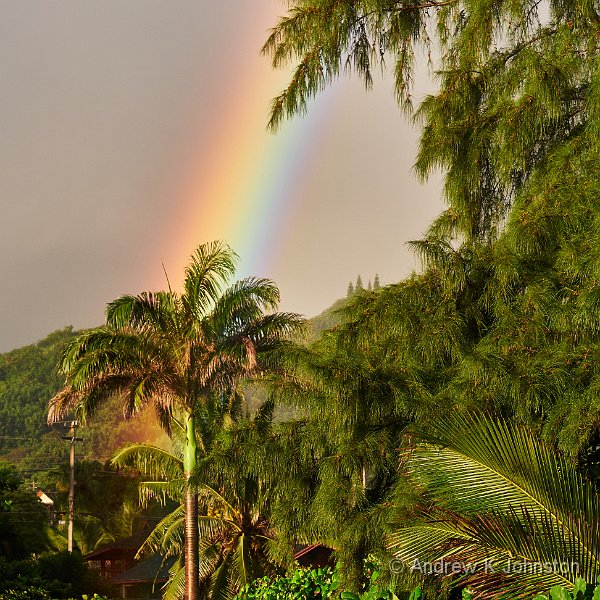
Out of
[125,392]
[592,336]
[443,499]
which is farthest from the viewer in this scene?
[125,392]

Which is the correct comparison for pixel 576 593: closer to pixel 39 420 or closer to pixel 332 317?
pixel 332 317

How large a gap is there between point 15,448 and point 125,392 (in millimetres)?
70527

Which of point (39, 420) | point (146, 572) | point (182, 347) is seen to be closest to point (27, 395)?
point (39, 420)

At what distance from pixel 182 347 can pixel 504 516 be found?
33.1ft

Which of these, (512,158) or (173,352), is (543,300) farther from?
(173,352)

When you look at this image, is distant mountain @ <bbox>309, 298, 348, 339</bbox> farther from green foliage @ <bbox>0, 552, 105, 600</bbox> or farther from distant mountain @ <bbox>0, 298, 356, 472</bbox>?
Answer: distant mountain @ <bbox>0, 298, 356, 472</bbox>

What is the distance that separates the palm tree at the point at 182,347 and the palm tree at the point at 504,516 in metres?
8.74

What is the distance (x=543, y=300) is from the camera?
684 centimetres

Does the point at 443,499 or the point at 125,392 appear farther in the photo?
the point at 125,392

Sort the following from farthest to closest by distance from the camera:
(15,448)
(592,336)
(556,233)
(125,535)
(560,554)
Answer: (15,448), (125,535), (556,233), (592,336), (560,554)

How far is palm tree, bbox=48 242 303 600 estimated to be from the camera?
1398cm

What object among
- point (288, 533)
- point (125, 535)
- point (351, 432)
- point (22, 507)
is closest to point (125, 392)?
point (288, 533)

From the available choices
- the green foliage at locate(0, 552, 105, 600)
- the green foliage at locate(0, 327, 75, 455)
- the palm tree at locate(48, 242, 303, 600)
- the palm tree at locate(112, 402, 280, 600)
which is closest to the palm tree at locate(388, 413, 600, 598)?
the palm tree at locate(112, 402, 280, 600)

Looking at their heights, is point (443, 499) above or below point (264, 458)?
below
